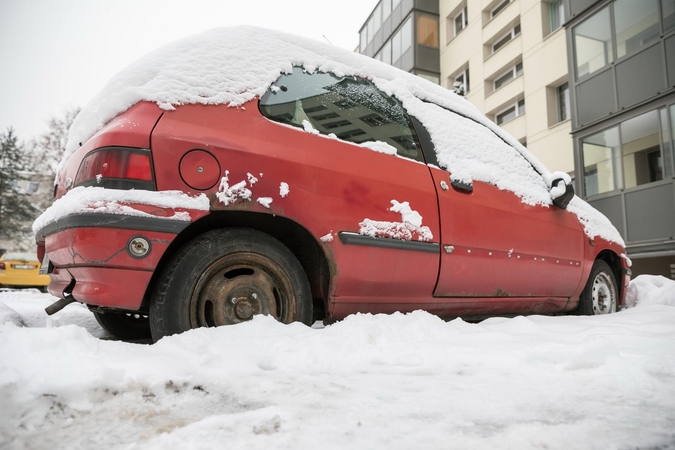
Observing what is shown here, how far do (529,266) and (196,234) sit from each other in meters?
2.35

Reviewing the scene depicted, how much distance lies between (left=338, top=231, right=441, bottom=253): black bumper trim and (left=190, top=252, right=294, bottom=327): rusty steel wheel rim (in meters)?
0.38

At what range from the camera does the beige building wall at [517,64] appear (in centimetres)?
1314

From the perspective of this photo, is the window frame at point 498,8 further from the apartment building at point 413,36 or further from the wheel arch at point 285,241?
the wheel arch at point 285,241

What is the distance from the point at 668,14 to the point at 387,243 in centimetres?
967

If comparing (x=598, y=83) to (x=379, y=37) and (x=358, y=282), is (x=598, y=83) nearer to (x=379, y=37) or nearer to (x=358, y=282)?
(x=358, y=282)

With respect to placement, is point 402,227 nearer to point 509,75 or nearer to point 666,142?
point 666,142

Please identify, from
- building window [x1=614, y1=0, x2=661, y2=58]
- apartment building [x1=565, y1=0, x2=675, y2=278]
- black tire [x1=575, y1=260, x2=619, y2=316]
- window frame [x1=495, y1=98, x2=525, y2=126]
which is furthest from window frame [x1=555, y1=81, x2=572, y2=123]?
black tire [x1=575, y1=260, x2=619, y2=316]

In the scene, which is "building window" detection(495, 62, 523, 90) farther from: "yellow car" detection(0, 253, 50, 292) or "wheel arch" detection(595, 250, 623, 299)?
"yellow car" detection(0, 253, 50, 292)

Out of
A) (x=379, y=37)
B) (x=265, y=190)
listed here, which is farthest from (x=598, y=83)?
(x=379, y=37)

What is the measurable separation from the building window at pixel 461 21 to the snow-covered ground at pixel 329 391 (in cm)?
1826

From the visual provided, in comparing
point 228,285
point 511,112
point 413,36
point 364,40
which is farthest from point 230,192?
point 364,40

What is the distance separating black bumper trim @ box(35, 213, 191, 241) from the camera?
1.88 meters

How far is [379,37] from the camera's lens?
21734mm

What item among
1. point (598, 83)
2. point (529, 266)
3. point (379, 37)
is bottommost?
point (529, 266)
